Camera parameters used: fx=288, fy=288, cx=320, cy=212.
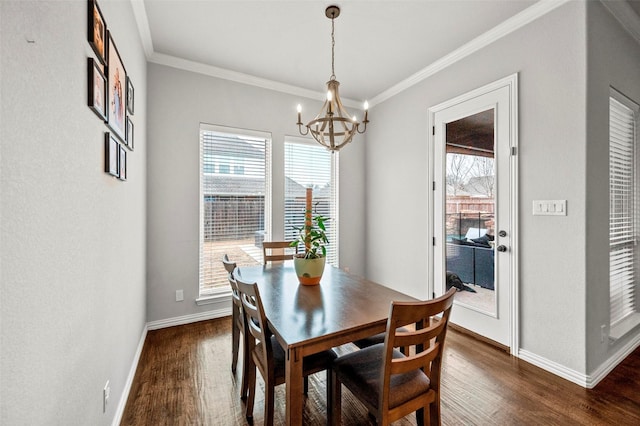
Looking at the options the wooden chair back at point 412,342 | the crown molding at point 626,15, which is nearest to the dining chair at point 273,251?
the wooden chair back at point 412,342

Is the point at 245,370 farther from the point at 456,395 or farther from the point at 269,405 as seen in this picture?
the point at 456,395

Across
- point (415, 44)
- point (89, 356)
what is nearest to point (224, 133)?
point (415, 44)

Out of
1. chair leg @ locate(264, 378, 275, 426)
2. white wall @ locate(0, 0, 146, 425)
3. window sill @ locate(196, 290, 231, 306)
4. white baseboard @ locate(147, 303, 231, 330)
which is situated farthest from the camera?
window sill @ locate(196, 290, 231, 306)

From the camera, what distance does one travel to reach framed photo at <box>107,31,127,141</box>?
1547 mm

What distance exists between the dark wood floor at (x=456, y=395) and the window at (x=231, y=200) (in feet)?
3.52

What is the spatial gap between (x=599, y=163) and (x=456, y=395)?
2.02 m

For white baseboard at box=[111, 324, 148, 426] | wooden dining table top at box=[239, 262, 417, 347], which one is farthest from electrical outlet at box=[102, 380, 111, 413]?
wooden dining table top at box=[239, 262, 417, 347]

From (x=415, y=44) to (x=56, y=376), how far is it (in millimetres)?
3438

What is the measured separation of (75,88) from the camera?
1.12 m

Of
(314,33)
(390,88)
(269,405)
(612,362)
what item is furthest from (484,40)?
(269,405)

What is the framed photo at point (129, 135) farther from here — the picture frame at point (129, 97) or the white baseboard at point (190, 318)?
the white baseboard at point (190, 318)

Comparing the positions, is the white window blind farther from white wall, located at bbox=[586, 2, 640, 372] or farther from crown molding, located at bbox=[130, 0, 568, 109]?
crown molding, located at bbox=[130, 0, 568, 109]

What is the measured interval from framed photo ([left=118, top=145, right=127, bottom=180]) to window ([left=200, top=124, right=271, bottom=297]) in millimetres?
1376

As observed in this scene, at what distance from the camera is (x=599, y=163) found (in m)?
2.18
